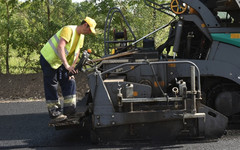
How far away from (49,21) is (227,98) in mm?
5776

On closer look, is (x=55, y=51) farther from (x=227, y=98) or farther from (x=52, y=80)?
(x=227, y=98)

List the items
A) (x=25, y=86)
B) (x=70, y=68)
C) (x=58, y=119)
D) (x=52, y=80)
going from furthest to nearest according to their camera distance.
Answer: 1. (x=25, y=86)
2. (x=52, y=80)
3. (x=58, y=119)
4. (x=70, y=68)

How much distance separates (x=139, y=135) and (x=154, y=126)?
226 mm

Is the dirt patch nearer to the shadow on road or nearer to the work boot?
the shadow on road

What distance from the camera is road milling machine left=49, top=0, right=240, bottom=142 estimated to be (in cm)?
487

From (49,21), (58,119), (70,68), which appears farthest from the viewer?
(49,21)

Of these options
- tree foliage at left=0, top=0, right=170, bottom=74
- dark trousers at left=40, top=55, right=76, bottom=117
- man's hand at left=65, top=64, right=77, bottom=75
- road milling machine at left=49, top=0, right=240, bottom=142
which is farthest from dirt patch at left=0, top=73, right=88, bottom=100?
man's hand at left=65, top=64, right=77, bottom=75

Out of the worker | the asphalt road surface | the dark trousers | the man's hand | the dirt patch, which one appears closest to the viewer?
the asphalt road surface

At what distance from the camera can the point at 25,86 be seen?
9000mm

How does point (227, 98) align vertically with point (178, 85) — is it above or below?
below

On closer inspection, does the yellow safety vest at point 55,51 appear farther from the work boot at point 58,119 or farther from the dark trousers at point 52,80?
the work boot at point 58,119

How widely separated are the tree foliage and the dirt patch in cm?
76

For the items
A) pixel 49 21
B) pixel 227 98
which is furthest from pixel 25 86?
pixel 227 98

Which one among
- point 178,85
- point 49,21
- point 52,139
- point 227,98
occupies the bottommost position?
point 52,139
